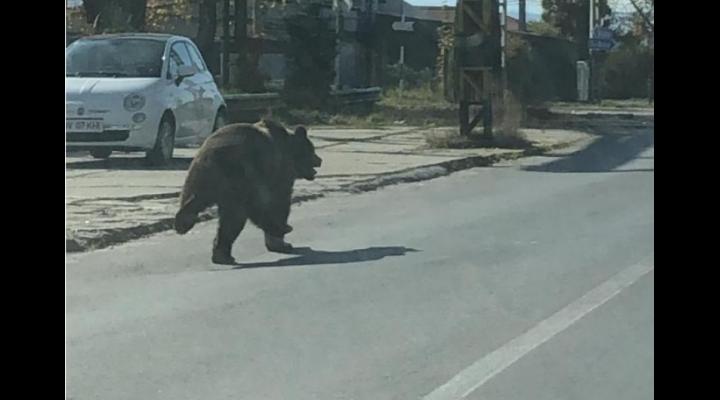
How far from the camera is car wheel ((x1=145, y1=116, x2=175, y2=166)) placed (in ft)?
61.6

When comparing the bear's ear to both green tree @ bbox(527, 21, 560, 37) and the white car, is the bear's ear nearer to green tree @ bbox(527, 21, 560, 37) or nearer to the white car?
the white car

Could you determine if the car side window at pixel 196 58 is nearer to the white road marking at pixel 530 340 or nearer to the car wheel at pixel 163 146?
the car wheel at pixel 163 146

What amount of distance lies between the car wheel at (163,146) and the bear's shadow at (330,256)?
7.18m

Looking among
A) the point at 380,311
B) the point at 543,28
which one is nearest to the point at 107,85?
the point at 380,311

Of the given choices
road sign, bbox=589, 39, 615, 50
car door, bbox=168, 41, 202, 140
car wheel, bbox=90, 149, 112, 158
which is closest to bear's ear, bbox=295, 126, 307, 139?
car door, bbox=168, 41, 202, 140

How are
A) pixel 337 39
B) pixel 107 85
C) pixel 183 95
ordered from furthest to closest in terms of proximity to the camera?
pixel 337 39 < pixel 183 95 < pixel 107 85

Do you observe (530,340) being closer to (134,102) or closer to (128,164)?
(134,102)

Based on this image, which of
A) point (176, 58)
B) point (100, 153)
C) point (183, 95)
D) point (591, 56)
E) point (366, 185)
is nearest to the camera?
point (366, 185)

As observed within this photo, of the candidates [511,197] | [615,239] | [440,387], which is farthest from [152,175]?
[440,387]

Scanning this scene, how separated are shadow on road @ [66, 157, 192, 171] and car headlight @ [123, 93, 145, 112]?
0.77 m

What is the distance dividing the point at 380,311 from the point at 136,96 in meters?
9.99

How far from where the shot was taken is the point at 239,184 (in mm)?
10875
